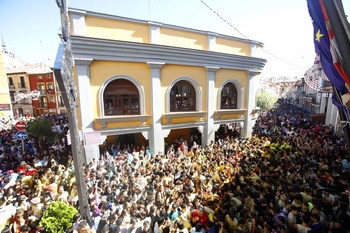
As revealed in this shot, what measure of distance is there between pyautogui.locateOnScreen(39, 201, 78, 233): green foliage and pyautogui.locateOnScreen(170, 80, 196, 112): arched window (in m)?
8.04

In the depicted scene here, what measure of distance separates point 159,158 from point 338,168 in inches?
302

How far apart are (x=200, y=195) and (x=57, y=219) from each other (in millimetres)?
3947

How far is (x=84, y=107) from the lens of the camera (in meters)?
8.82

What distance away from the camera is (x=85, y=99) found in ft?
28.9

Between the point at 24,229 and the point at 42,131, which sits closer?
the point at 24,229

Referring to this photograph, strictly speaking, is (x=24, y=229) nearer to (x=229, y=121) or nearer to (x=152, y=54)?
(x=152, y=54)

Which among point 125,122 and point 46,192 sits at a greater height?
point 125,122

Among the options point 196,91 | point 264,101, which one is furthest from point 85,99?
point 264,101

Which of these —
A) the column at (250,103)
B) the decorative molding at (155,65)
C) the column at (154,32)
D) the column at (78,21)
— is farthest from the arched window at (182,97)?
the column at (78,21)

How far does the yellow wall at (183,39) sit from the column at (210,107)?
1657 millimetres

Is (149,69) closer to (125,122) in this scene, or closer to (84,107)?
(125,122)

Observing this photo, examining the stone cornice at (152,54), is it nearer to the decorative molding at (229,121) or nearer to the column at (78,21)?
the column at (78,21)

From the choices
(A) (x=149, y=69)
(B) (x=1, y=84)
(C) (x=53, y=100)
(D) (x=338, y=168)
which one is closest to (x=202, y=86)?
(A) (x=149, y=69)

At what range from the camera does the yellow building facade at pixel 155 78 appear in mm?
8828
